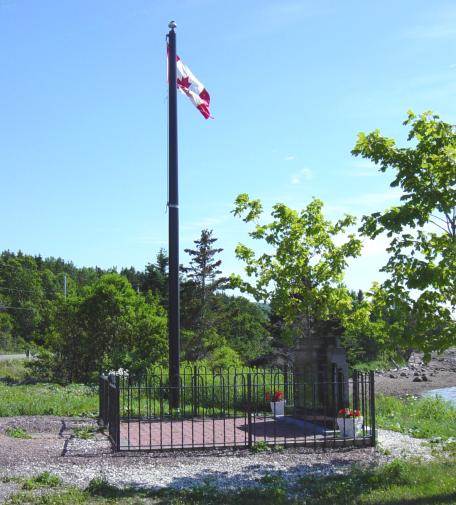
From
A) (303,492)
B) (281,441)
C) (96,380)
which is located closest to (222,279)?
(96,380)

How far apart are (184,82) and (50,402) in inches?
305

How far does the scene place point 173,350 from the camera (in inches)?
531

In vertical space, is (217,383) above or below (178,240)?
below

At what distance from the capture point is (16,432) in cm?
1086

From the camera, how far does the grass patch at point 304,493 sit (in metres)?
6.79

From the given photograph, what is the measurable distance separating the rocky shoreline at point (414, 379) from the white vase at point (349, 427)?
26727mm

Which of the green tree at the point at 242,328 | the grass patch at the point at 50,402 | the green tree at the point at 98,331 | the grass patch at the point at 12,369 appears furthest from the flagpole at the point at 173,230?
the green tree at the point at 242,328

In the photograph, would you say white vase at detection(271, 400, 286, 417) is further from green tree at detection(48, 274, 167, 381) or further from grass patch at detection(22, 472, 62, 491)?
green tree at detection(48, 274, 167, 381)

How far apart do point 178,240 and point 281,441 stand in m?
5.28

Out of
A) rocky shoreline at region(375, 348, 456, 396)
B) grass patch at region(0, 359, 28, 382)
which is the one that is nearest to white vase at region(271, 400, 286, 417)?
grass patch at region(0, 359, 28, 382)

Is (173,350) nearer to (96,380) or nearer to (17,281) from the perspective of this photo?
(96,380)

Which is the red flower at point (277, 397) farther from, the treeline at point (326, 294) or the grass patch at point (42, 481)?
the grass patch at point (42, 481)

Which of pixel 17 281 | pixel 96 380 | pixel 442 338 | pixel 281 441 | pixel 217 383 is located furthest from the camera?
pixel 17 281

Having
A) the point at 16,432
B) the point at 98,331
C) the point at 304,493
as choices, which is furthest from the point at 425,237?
the point at 98,331
